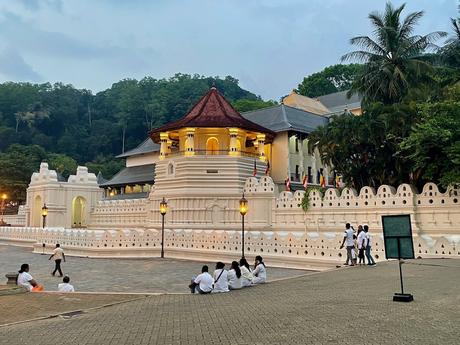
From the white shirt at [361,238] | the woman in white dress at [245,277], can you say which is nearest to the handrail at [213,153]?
the white shirt at [361,238]

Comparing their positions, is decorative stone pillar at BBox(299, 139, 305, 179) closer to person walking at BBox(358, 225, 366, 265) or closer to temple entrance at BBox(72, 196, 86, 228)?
temple entrance at BBox(72, 196, 86, 228)

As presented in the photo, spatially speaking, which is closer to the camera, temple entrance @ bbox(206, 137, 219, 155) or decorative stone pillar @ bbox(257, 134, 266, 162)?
decorative stone pillar @ bbox(257, 134, 266, 162)

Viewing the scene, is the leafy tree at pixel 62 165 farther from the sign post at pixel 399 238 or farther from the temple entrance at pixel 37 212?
the sign post at pixel 399 238

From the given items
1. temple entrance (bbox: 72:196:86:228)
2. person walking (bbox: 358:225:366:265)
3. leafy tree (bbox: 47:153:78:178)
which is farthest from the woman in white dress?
leafy tree (bbox: 47:153:78:178)

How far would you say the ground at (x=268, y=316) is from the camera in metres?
7.41

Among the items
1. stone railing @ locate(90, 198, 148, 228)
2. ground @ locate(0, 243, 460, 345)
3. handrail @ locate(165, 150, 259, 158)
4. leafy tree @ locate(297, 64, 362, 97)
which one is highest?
leafy tree @ locate(297, 64, 362, 97)

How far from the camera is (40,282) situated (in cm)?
1877

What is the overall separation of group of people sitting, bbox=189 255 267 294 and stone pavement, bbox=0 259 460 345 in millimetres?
576

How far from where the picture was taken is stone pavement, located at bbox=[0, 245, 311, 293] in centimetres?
1698

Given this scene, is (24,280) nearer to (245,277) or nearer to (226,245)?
(245,277)

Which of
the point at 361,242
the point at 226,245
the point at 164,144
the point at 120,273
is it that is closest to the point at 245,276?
the point at 361,242

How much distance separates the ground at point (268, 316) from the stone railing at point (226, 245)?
15.9 ft

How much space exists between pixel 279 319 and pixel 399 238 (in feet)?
11.9

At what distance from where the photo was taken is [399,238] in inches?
411
